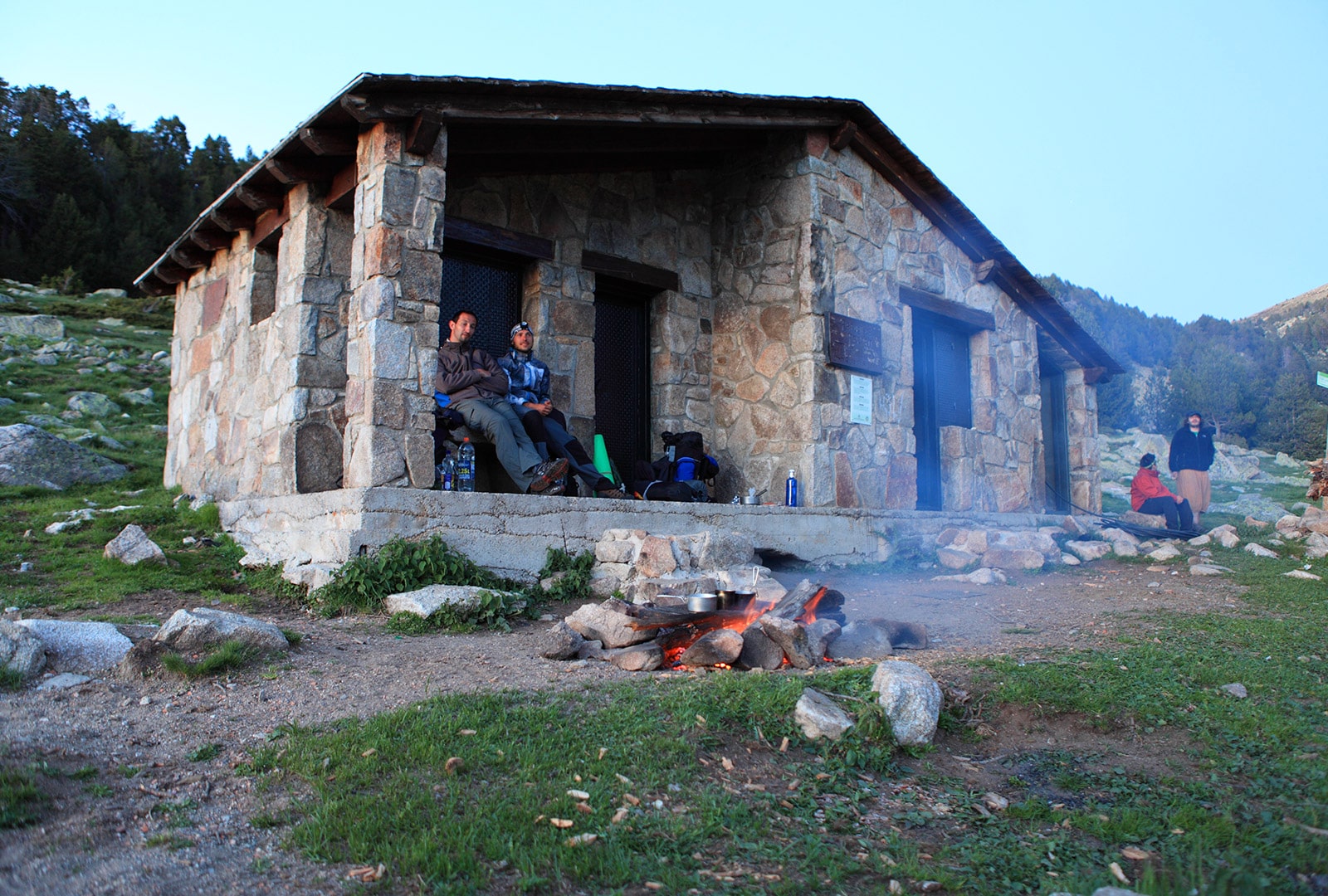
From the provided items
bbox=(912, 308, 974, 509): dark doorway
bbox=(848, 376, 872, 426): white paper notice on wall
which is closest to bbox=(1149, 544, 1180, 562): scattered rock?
bbox=(912, 308, 974, 509): dark doorway

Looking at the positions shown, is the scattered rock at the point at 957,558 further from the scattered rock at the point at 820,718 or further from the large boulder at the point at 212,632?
the large boulder at the point at 212,632

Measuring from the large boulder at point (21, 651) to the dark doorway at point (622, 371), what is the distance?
5.32m

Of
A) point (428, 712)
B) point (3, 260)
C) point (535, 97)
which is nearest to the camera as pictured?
point (428, 712)

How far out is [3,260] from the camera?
23359 mm

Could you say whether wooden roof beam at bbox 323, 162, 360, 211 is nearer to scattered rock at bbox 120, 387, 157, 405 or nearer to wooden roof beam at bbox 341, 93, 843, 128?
wooden roof beam at bbox 341, 93, 843, 128

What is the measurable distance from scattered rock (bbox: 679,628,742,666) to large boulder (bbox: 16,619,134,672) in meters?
2.46

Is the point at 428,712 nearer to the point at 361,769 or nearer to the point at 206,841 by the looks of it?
the point at 361,769

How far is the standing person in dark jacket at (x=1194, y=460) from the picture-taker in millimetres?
11484

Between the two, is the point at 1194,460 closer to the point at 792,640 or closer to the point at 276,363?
the point at 792,640

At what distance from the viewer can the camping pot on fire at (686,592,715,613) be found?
4.64 meters

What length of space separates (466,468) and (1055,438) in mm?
9422

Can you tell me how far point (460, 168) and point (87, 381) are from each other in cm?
985

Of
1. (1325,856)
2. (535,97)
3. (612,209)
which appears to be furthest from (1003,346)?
(1325,856)

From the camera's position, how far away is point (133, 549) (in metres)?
6.35
